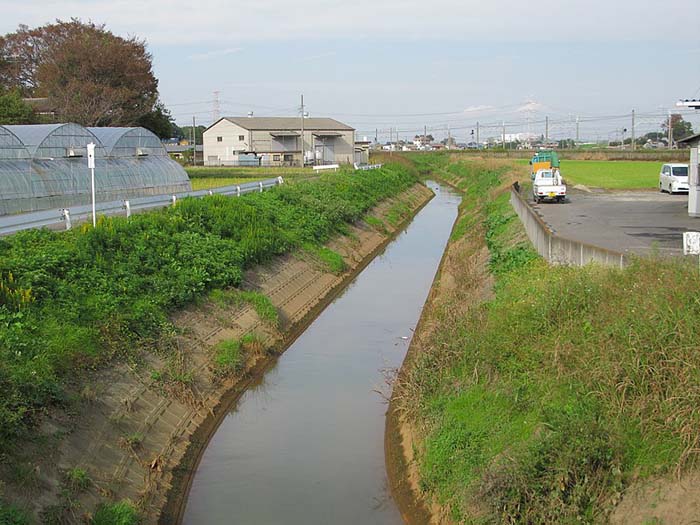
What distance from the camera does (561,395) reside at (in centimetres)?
1038

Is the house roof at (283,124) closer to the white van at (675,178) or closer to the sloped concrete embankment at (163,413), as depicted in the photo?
the white van at (675,178)

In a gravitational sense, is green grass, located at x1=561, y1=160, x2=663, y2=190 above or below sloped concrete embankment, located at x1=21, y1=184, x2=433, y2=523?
above

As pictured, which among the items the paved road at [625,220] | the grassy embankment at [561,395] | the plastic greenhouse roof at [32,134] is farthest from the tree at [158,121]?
the grassy embankment at [561,395]

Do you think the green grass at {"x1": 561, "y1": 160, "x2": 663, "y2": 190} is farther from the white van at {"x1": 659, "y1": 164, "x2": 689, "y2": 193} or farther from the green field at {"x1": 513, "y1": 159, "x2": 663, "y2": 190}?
the white van at {"x1": 659, "y1": 164, "x2": 689, "y2": 193}

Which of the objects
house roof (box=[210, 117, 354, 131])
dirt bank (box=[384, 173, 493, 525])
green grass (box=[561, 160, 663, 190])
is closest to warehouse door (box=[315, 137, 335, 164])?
house roof (box=[210, 117, 354, 131])

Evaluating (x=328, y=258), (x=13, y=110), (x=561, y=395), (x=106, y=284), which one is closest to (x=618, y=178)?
(x=328, y=258)

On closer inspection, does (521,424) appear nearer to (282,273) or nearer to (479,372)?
(479,372)

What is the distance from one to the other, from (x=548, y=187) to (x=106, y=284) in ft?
82.5

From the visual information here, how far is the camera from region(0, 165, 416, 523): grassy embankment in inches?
451

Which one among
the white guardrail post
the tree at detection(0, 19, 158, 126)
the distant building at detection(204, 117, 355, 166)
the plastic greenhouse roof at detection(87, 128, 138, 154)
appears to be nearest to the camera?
the white guardrail post

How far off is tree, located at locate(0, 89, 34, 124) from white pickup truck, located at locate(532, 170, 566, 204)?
112 ft

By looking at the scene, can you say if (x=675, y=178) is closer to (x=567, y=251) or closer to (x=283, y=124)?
(x=567, y=251)

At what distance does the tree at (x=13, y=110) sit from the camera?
51.4 m

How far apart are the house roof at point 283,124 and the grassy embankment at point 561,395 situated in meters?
79.2
